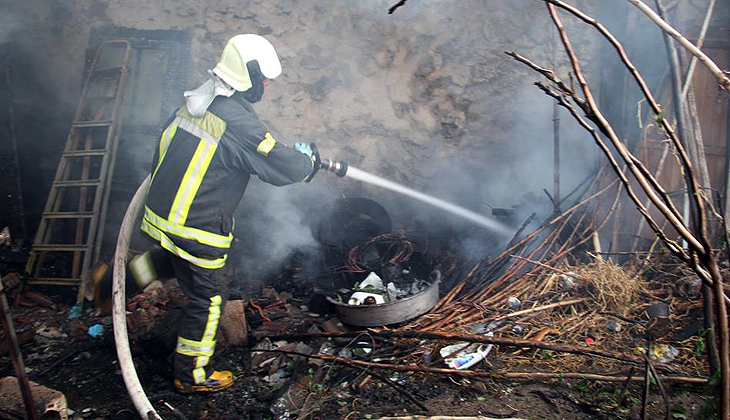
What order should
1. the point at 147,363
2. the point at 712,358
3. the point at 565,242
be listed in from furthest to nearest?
1. the point at 565,242
2. the point at 147,363
3. the point at 712,358

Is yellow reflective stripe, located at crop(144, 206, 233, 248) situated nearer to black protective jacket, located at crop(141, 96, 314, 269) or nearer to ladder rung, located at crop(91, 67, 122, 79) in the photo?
black protective jacket, located at crop(141, 96, 314, 269)

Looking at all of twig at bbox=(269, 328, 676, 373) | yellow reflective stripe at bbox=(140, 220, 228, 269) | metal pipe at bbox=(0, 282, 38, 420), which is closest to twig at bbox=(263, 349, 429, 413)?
twig at bbox=(269, 328, 676, 373)

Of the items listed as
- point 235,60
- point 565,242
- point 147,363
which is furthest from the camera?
point 565,242

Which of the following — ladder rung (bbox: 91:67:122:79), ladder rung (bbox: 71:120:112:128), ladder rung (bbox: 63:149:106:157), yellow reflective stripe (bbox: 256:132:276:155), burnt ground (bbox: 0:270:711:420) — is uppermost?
ladder rung (bbox: 91:67:122:79)

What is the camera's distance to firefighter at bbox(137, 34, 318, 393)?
3.91 m

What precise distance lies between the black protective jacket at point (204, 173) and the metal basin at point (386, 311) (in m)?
1.22

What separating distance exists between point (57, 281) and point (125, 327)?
211cm

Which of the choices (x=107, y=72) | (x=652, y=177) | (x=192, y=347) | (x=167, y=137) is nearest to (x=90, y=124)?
(x=107, y=72)

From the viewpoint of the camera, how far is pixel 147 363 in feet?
14.8

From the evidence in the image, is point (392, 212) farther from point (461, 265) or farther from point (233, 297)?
point (233, 297)

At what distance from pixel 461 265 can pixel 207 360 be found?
9.54ft

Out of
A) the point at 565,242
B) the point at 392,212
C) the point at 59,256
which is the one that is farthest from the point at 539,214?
the point at 59,256

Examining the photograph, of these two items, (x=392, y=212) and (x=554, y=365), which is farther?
(x=392, y=212)

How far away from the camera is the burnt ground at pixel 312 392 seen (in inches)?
142
